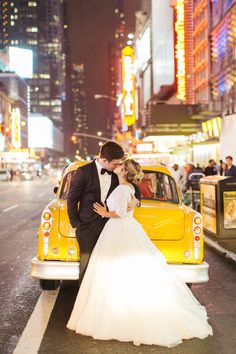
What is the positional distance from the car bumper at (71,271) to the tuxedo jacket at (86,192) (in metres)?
0.77

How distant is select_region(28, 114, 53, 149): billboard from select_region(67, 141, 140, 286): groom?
14322 centimetres

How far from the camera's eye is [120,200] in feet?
17.3

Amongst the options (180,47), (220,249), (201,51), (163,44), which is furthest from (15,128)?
(220,249)

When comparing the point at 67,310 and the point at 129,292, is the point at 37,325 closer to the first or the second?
the point at 67,310

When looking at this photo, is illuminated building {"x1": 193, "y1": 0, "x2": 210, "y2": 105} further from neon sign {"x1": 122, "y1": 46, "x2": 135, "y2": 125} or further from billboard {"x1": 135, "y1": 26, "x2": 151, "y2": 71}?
billboard {"x1": 135, "y1": 26, "x2": 151, "y2": 71}

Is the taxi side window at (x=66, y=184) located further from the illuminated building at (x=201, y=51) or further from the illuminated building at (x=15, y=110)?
the illuminated building at (x=15, y=110)

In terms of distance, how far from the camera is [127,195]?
5.31 m

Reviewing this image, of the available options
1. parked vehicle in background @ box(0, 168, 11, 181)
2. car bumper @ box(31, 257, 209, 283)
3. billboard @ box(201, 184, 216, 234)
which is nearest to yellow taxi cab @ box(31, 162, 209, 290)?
car bumper @ box(31, 257, 209, 283)

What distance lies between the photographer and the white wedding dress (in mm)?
4891

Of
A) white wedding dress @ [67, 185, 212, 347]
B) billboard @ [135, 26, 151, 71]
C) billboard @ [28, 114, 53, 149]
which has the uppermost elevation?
billboard @ [135, 26, 151, 71]

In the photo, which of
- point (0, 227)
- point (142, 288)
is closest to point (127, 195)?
point (142, 288)

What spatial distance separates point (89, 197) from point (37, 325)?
4.67 feet

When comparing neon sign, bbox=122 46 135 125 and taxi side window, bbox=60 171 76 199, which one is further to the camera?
neon sign, bbox=122 46 135 125

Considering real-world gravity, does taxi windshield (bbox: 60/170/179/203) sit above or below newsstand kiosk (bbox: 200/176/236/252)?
above
